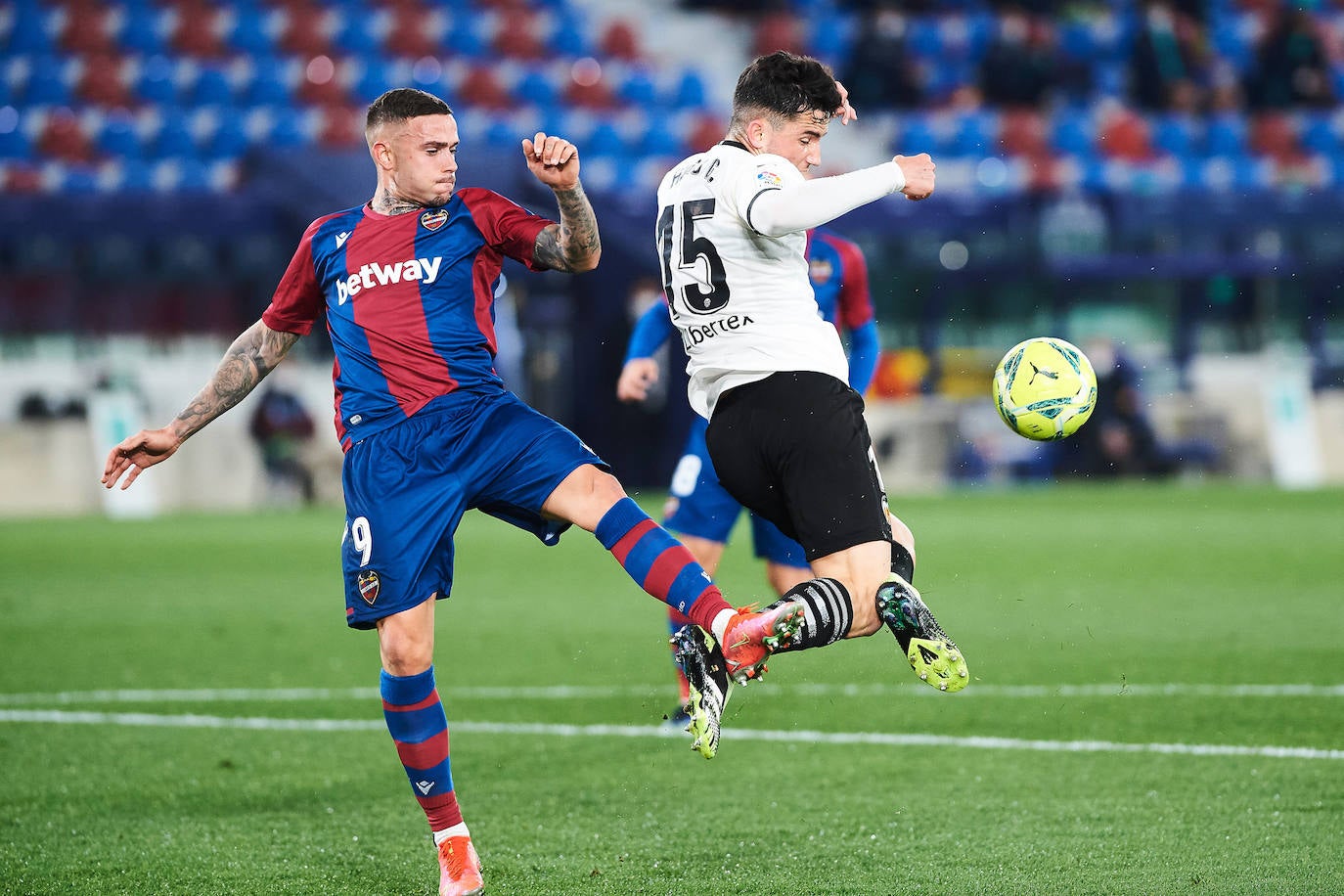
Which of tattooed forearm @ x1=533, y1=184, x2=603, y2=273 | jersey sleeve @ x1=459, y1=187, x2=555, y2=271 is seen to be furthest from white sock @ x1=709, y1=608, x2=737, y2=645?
jersey sleeve @ x1=459, y1=187, x2=555, y2=271

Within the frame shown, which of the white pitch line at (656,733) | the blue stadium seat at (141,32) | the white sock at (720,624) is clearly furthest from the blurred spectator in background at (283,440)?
the white sock at (720,624)

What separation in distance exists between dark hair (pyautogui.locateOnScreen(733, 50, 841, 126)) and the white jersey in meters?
0.15

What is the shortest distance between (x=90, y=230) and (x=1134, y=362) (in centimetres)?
1192

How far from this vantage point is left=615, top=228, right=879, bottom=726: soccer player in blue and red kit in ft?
22.4

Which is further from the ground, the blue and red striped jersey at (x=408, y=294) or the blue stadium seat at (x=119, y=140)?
the blue stadium seat at (x=119, y=140)

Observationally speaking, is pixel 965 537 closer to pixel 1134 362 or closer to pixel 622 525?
pixel 1134 362

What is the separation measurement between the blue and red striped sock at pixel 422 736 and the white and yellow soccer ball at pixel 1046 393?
1.93 meters

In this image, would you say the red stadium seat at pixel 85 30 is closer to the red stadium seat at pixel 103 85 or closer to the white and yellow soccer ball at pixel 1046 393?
the red stadium seat at pixel 103 85

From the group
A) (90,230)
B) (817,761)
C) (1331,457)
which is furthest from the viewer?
(1331,457)

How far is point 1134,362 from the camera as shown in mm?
19781

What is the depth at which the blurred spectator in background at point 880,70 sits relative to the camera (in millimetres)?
22266

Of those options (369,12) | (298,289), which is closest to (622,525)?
(298,289)

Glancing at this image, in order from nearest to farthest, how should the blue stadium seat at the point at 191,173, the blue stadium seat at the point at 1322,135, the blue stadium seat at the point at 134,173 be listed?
the blue stadium seat at the point at 134,173
the blue stadium seat at the point at 191,173
the blue stadium seat at the point at 1322,135

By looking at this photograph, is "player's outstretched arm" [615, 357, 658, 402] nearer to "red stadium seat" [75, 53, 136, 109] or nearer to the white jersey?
the white jersey
